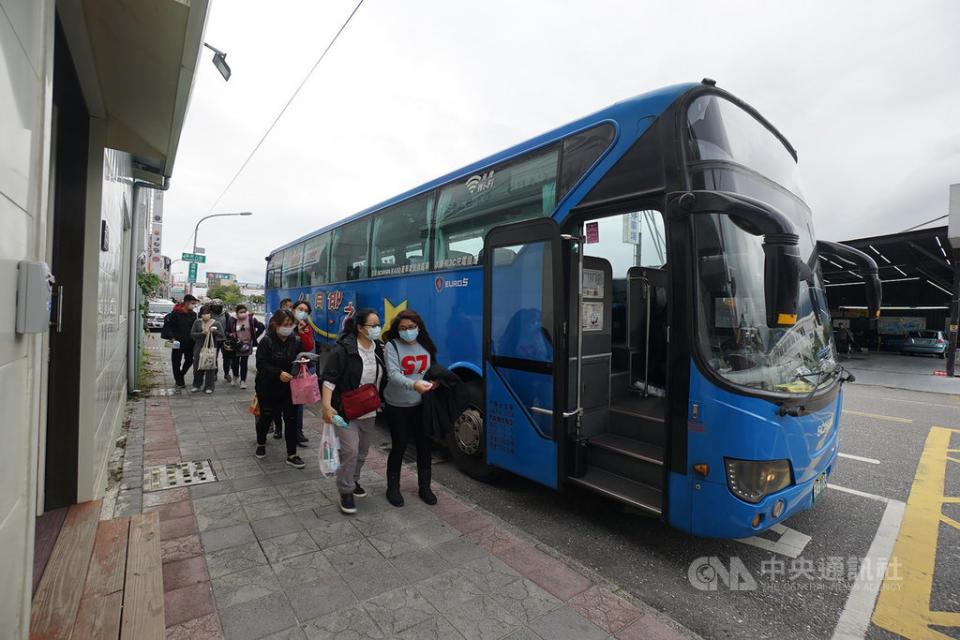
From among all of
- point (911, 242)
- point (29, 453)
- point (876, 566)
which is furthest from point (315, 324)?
point (911, 242)

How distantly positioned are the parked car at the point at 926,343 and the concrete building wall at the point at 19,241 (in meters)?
32.1

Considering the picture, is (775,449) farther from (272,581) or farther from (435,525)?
(272,581)

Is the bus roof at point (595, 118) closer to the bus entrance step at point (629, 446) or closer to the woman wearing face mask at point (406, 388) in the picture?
the woman wearing face mask at point (406, 388)

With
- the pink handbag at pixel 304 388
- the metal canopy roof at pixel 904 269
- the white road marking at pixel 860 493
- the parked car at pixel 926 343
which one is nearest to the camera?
the white road marking at pixel 860 493

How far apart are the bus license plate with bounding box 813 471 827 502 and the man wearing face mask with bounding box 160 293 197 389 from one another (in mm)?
9657

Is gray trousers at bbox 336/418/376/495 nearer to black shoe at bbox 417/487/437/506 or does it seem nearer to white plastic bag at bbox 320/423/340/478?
white plastic bag at bbox 320/423/340/478

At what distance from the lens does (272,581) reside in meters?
3.00

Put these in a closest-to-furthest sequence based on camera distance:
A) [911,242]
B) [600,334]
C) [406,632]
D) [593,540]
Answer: [406,632], [593,540], [600,334], [911,242]

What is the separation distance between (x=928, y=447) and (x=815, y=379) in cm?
545

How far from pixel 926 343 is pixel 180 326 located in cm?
3180

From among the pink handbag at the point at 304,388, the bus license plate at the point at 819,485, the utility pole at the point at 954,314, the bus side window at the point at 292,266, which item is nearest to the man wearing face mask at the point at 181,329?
the bus side window at the point at 292,266

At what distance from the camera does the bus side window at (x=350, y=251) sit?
770 cm

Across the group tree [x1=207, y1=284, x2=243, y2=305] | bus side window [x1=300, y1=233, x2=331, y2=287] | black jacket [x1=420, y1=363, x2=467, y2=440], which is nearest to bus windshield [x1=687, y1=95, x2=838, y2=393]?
black jacket [x1=420, y1=363, x2=467, y2=440]

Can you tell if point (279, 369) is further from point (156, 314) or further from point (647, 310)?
point (156, 314)
